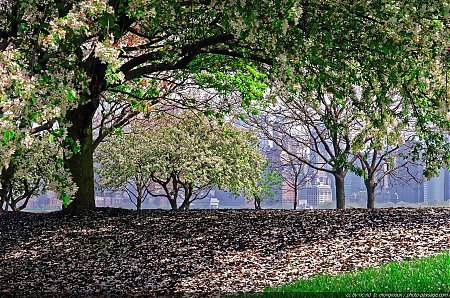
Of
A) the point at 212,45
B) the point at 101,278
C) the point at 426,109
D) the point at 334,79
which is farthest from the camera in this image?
the point at 212,45

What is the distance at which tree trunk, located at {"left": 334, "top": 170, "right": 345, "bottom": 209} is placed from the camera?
819 inches

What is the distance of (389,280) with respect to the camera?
7.69m

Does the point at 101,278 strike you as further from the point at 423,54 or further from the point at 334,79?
the point at 423,54

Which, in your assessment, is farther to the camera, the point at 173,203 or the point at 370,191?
the point at 173,203

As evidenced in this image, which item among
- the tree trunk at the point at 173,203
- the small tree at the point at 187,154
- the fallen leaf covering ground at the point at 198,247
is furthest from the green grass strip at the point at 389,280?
the tree trunk at the point at 173,203

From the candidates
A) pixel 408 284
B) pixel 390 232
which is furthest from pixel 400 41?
pixel 390 232

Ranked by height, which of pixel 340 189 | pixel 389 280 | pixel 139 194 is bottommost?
pixel 389 280

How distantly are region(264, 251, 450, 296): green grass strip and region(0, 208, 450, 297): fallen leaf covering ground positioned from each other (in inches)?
27.2

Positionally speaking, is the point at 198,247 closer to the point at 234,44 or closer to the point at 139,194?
the point at 234,44

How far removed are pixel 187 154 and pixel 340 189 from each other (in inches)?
241

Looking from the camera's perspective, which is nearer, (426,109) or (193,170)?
(426,109)

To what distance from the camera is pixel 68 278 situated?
401 inches

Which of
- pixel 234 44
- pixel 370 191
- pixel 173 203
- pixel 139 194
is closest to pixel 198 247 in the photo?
pixel 234 44

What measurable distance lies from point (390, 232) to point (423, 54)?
169 inches
